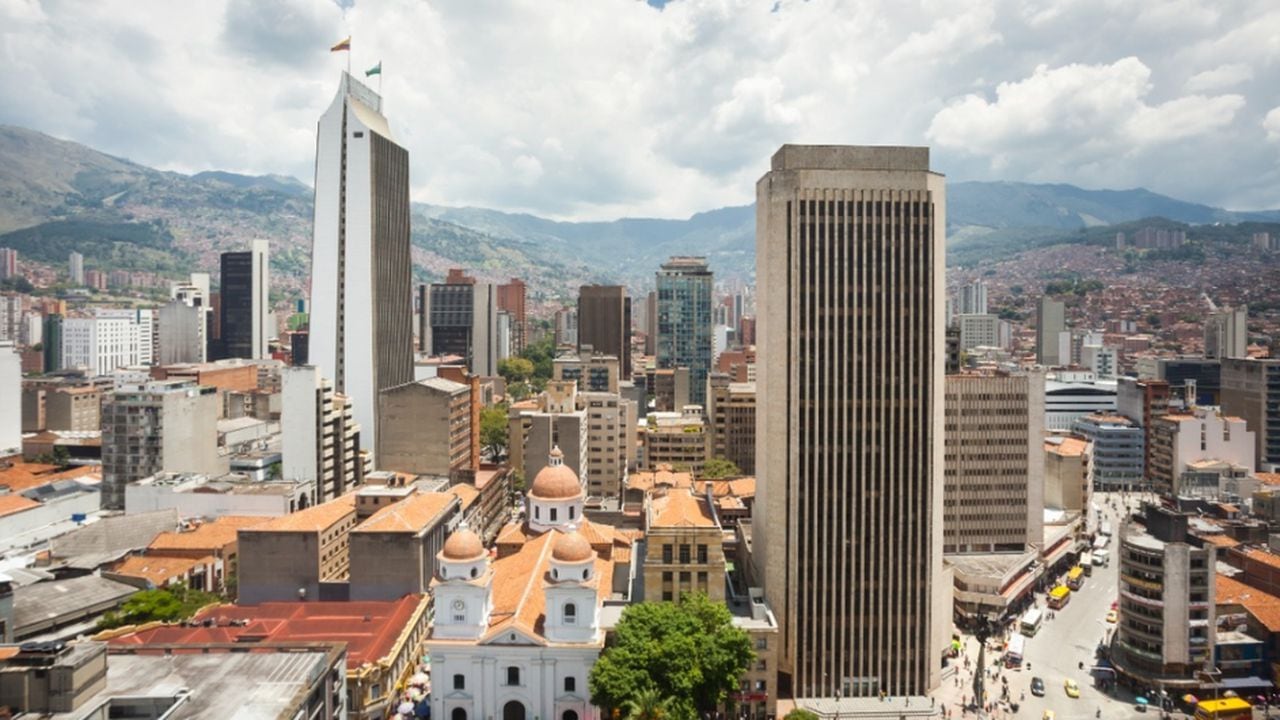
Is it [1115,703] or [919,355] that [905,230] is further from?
[1115,703]

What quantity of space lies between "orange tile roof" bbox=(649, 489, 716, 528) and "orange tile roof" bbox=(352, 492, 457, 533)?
2011cm

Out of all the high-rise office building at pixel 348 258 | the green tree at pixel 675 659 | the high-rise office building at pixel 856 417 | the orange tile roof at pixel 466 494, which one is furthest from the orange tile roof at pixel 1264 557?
the high-rise office building at pixel 348 258

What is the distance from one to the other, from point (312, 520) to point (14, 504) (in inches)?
1530

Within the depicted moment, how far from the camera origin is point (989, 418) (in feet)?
277

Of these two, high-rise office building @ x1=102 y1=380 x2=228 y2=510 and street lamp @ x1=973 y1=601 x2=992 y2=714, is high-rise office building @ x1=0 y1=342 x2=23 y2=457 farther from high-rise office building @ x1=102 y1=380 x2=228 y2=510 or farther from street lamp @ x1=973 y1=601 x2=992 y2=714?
street lamp @ x1=973 y1=601 x2=992 y2=714

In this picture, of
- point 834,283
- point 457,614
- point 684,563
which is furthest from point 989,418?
point 457,614

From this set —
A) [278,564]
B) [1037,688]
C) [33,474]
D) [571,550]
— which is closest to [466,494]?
[278,564]

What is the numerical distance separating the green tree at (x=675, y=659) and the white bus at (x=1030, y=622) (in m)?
33.4

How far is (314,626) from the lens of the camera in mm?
59125

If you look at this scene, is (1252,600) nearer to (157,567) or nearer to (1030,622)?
(1030,622)

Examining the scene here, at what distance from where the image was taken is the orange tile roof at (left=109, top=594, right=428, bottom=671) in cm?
5397

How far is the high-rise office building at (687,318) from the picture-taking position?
18075 centimetres

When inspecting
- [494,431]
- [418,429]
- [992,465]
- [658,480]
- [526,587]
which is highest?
[418,429]

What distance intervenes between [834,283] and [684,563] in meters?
21.4
